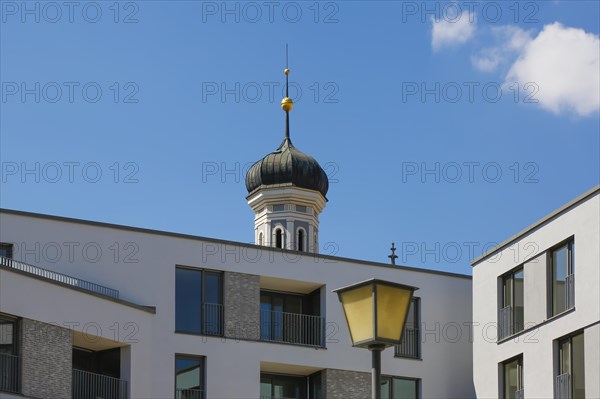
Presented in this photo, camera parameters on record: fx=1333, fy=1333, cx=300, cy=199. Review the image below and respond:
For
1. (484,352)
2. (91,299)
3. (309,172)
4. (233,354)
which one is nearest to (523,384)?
(484,352)

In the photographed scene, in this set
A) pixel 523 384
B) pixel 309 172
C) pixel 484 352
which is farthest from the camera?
pixel 309 172

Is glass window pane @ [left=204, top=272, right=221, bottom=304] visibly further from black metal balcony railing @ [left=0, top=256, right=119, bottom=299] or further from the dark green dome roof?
the dark green dome roof

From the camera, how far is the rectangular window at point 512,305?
33.3 metres

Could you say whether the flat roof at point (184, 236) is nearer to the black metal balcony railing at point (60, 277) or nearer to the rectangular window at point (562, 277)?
the black metal balcony railing at point (60, 277)

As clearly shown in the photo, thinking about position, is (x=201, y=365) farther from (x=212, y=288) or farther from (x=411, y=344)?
(x=411, y=344)

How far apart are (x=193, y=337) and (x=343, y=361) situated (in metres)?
4.44

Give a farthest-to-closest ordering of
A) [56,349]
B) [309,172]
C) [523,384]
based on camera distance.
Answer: [309,172] < [523,384] < [56,349]

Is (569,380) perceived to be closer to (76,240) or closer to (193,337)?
(193,337)

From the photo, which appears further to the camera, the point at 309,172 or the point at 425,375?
the point at 309,172

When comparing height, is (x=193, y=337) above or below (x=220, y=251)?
below

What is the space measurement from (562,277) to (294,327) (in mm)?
8290

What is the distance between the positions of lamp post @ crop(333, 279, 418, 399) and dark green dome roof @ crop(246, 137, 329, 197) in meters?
42.2

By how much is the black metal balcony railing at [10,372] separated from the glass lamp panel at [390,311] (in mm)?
15568

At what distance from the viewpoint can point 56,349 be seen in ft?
98.5
